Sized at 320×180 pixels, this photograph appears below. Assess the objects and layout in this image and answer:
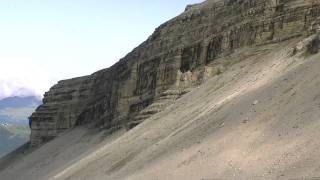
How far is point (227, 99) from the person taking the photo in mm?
41344

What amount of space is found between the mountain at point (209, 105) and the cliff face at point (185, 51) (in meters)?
0.11

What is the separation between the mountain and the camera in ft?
96.0

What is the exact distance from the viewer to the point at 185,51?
62875 mm

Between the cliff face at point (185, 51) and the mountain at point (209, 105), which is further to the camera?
the cliff face at point (185, 51)

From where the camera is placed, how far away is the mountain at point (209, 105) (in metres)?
29.3

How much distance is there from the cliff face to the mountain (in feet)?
0.37

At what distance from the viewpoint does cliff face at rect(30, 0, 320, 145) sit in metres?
51.0

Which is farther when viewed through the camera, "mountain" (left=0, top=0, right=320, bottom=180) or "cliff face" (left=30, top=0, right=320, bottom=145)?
"cliff face" (left=30, top=0, right=320, bottom=145)

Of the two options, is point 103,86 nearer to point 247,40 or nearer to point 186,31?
point 186,31

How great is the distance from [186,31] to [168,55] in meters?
2.99

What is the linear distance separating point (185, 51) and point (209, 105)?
19.5 meters

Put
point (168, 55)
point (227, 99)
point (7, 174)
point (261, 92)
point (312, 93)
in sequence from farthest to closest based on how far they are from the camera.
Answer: point (7, 174) → point (168, 55) → point (227, 99) → point (261, 92) → point (312, 93)

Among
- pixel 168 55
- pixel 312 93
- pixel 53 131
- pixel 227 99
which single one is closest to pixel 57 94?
pixel 53 131

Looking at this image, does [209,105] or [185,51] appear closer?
[209,105]
